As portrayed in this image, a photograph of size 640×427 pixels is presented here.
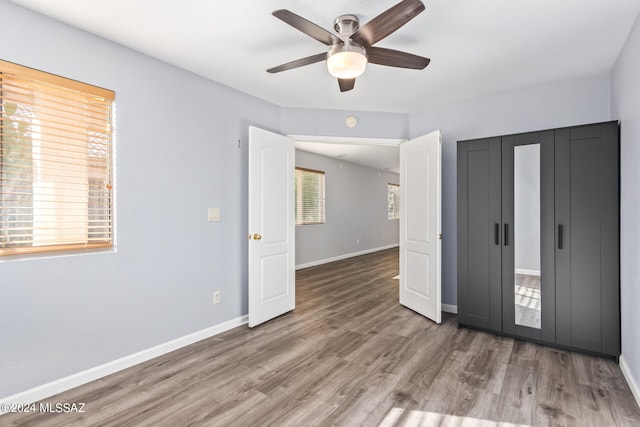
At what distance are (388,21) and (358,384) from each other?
7.72ft

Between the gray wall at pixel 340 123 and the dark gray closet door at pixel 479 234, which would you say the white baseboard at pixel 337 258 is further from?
the dark gray closet door at pixel 479 234

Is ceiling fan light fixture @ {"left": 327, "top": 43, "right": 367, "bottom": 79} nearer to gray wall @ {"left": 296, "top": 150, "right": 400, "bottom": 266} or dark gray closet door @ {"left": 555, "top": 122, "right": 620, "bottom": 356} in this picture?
dark gray closet door @ {"left": 555, "top": 122, "right": 620, "bottom": 356}

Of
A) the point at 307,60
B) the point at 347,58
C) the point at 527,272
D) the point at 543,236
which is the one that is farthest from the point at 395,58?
the point at 527,272

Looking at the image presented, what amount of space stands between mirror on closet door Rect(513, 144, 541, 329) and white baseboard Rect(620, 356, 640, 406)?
0.59 meters

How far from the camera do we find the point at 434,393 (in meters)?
2.20

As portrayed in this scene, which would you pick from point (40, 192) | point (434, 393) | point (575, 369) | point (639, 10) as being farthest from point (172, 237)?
point (639, 10)

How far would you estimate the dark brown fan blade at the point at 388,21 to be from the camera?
1.62 metres

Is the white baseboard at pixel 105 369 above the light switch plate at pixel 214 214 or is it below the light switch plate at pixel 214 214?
below

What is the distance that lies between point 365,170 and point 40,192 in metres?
7.45

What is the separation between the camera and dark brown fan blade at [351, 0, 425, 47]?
1.62m

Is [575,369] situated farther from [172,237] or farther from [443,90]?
[172,237]

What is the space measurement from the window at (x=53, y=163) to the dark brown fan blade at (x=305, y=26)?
5.23ft

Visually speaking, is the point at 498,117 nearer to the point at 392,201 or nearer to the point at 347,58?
the point at 347,58

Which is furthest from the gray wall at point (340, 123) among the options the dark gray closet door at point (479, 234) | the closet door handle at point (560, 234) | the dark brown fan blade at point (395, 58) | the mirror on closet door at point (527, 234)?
the closet door handle at point (560, 234)
